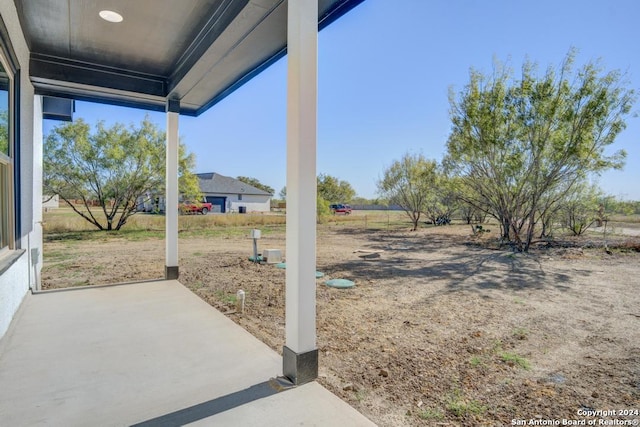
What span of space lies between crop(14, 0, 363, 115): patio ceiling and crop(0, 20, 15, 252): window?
0.65 metres

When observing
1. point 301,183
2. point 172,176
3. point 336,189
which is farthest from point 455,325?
point 336,189

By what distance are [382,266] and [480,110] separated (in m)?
5.76

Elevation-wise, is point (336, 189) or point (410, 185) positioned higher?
point (336, 189)

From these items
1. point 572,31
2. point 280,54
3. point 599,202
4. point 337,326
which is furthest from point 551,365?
point 599,202

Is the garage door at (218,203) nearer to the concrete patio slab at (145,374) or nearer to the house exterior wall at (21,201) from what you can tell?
the house exterior wall at (21,201)

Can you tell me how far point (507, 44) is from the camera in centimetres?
855

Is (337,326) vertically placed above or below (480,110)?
below

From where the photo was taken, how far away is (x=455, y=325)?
3.60 metres

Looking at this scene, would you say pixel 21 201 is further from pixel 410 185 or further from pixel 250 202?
pixel 250 202

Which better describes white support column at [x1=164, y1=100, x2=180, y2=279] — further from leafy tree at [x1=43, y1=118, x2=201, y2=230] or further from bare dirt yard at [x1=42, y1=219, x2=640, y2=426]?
leafy tree at [x1=43, y1=118, x2=201, y2=230]

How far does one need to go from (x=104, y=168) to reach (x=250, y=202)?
19.1 meters

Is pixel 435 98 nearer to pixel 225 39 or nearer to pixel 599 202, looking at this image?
pixel 599 202

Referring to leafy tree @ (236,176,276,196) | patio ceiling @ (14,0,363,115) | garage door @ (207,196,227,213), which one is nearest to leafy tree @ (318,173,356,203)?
garage door @ (207,196,227,213)

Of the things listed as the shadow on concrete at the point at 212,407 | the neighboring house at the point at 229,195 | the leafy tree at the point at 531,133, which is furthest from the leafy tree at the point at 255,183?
the shadow on concrete at the point at 212,407
